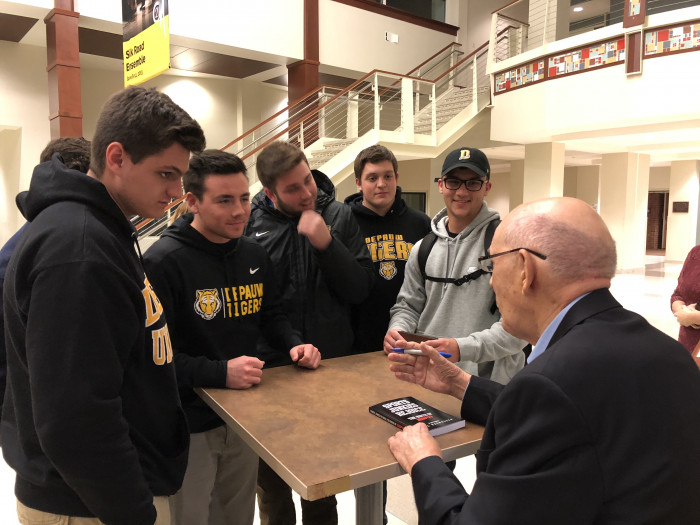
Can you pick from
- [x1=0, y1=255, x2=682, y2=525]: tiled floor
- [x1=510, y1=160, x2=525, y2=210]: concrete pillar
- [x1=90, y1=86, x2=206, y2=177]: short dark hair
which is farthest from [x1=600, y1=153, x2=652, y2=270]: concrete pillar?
[x1=90, y1=86, x2=206, y2=177]: short dark hair

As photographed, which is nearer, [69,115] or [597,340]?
[597,340]

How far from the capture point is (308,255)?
2.30 m

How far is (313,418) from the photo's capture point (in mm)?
1463

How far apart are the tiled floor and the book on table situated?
1.50 m

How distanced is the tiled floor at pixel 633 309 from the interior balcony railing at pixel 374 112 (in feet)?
13.8

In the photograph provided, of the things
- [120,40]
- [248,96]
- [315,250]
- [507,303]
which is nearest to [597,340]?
[507,303]

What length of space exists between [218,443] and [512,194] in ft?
49.2

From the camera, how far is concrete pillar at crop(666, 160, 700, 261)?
1462cm

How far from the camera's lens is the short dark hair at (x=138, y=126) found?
1205 mm

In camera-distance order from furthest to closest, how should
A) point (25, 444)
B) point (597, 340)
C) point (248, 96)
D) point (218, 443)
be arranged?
point (248, 96)
point (218, 443)
point (25, 444)
point (597, 340)

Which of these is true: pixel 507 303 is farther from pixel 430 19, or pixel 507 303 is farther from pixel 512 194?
pixel 512 194

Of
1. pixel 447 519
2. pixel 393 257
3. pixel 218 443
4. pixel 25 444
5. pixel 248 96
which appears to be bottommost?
pixel 218 443

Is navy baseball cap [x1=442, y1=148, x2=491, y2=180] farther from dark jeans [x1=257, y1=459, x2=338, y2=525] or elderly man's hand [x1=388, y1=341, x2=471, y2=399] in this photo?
dark jeans [x1=257, y1=459, x2=338, y2=525]

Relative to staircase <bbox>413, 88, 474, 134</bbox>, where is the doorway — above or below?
below
